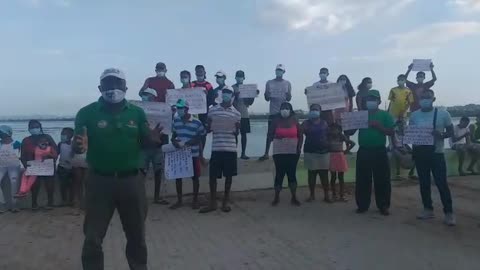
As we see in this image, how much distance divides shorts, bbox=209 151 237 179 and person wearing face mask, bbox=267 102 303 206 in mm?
976

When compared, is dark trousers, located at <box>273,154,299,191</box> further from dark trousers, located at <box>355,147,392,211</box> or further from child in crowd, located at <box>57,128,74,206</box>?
child in crowd, located at <box>57,128,74,206</box>

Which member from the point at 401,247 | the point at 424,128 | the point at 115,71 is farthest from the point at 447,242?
the point at 115,71

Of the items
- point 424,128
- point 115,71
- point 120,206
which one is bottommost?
point 120,206

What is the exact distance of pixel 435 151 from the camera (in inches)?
322

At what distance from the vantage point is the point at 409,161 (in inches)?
503

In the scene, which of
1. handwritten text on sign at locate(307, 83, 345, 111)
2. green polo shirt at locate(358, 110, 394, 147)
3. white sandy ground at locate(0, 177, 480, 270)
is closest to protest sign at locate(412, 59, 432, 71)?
handwritten text on sign at locate(307, 83, 345, 111)

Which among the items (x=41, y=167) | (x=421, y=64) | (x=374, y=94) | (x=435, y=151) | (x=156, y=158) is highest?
(x=421, y=64)

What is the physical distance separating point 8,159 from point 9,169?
205mm

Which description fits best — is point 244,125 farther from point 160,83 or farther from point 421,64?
point 421,64

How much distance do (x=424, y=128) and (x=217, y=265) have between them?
4.10 meters

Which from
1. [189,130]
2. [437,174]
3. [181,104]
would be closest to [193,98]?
[181,104]

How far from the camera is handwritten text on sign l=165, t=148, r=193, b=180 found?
31.7 ft

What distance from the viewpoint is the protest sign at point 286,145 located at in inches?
388

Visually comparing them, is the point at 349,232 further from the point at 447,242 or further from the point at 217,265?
the point at 217,265
